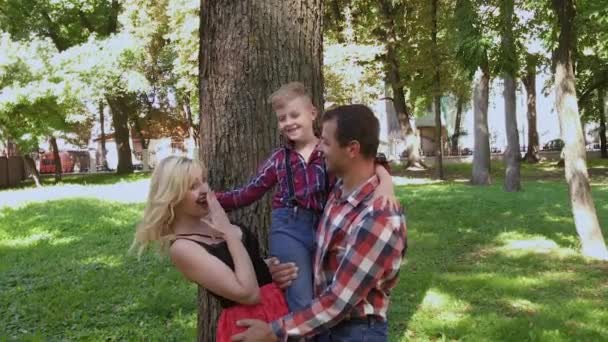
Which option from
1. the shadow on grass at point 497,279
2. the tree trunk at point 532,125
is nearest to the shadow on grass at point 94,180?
the shadow on grass at point 497,279

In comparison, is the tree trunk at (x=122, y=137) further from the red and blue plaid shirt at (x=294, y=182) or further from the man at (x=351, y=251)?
the man at (x=351, y=251)

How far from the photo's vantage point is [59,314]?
22.0 ft

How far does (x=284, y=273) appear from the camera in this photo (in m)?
2.71

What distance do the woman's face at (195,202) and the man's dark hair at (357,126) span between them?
0.63m

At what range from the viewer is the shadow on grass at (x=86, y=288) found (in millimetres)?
6211

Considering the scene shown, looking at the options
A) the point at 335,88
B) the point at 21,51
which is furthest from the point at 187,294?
the point at 21,51

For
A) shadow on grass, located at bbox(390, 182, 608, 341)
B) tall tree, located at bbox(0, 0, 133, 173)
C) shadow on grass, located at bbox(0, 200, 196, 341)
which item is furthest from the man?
tall tree, located at bbox(0, 0, 133, 173)

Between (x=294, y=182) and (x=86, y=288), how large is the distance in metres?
5.66

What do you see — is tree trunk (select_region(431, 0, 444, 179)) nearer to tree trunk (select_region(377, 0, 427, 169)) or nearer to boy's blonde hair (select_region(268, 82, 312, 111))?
tree trunk (select_region(377, 0, 427, 169))

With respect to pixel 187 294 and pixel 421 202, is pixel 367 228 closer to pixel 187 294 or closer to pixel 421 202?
pixel 187 294

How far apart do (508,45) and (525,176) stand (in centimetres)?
1778

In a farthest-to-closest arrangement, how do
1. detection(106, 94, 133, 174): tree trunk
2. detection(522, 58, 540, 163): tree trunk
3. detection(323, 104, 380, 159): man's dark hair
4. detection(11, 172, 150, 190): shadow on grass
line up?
detection(522, 58, 540, 163): tree trunk, detection(106, 94, 133, 174): tree trunk, detection(11, 172, 150, 190): shadow on grass, detection(323, 104, 380, 159): man's dark hair

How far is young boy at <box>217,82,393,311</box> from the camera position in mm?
2791

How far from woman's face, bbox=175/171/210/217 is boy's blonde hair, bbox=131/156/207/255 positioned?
2 cm
